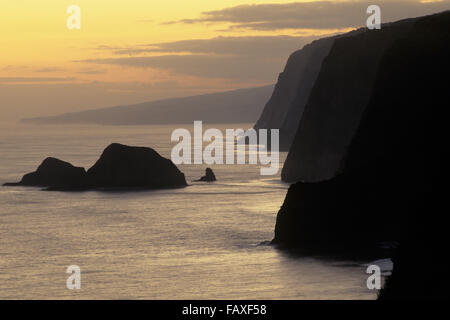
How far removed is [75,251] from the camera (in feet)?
206

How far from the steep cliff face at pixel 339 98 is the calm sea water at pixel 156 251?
26.8 feet

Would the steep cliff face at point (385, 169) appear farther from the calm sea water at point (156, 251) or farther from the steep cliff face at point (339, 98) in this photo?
the steep cliff face at point (339, 98)

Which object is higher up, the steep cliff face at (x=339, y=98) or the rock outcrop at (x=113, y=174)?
the steep cliff face at (x=339, y=98)

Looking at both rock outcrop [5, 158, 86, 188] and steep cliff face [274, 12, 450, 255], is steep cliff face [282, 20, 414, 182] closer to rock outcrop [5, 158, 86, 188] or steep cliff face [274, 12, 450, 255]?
rock outcrop [5, 158, 86, 188]

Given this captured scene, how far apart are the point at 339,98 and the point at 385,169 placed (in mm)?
57165

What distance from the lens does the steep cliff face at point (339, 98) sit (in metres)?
112

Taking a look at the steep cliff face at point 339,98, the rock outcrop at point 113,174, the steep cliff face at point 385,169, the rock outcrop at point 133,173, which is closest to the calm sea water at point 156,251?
the steep cliff face at point 385,169

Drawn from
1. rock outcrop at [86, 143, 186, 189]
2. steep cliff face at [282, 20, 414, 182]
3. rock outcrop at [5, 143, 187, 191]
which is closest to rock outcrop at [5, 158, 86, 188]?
rock outcrop at [5, 143, 187, 191]

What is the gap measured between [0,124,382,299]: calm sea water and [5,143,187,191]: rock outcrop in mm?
6177

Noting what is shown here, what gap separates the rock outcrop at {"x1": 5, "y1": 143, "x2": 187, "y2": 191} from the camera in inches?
4628

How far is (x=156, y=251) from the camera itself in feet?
205

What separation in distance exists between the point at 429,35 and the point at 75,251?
27.0 m

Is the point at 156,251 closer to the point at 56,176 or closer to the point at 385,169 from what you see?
the point at 385,169
